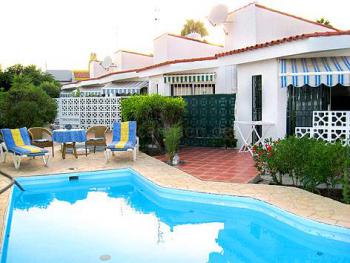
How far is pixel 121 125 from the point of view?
19812 mm

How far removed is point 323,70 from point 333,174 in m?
6.63

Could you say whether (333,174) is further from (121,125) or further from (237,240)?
(121,125)

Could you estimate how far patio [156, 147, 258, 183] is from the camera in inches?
591

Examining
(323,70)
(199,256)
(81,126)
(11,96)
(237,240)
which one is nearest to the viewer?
(199,256)

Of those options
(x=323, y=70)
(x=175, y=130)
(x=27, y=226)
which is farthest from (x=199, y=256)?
(x=323, y=70)

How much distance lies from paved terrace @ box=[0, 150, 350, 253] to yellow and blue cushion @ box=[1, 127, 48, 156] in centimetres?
81

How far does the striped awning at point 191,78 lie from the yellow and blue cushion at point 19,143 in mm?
12555

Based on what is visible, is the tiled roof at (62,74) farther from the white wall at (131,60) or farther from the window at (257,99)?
the window at (257,99)

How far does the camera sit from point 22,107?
25.6 meters

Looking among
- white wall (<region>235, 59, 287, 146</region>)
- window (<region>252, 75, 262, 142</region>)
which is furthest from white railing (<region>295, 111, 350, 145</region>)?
window (<region>252, 75, 262, 142</region>)

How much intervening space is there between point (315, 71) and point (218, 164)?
627cm

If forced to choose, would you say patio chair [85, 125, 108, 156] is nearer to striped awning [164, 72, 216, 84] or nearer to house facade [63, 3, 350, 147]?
house facade [63, 3, 350, 147]

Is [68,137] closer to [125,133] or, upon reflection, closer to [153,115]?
[125,133]

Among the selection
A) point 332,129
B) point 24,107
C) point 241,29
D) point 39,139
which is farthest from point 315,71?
point 24,107
